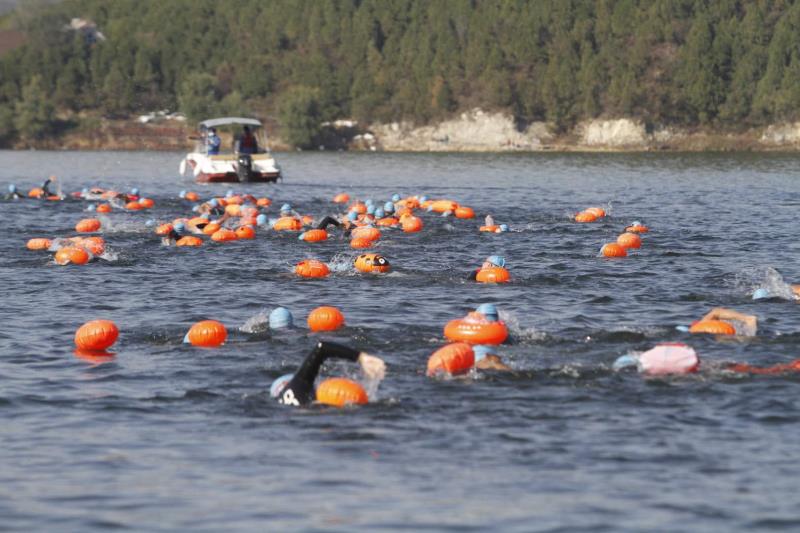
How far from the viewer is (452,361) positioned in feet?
45.1

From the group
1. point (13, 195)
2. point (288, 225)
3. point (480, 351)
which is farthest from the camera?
point (13, 195)

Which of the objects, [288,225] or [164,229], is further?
[288,225]

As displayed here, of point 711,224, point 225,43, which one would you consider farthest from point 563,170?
point 225,43

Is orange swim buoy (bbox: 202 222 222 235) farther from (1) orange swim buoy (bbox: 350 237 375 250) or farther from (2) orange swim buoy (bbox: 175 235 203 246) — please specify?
(1) orange swim buoy (bbox: 350 237 375 250)

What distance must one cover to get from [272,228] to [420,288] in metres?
11.2

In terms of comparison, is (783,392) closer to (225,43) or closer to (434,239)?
(434,239)

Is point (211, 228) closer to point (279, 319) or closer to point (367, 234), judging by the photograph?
point (367, 234)

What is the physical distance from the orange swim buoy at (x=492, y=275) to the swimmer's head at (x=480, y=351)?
673cm

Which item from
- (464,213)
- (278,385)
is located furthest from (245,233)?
(278,385)

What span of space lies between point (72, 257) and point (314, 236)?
256 inches

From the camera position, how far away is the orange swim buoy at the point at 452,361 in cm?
1376

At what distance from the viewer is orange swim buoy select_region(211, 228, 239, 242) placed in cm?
2886

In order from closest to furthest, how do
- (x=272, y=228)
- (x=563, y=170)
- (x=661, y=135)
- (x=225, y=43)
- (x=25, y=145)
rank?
(x=272, y=228) → (x=563, y=170) → (x=661, y=135) → (x=25, y=145) → (x=225, y=43)

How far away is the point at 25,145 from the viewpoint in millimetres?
132375
